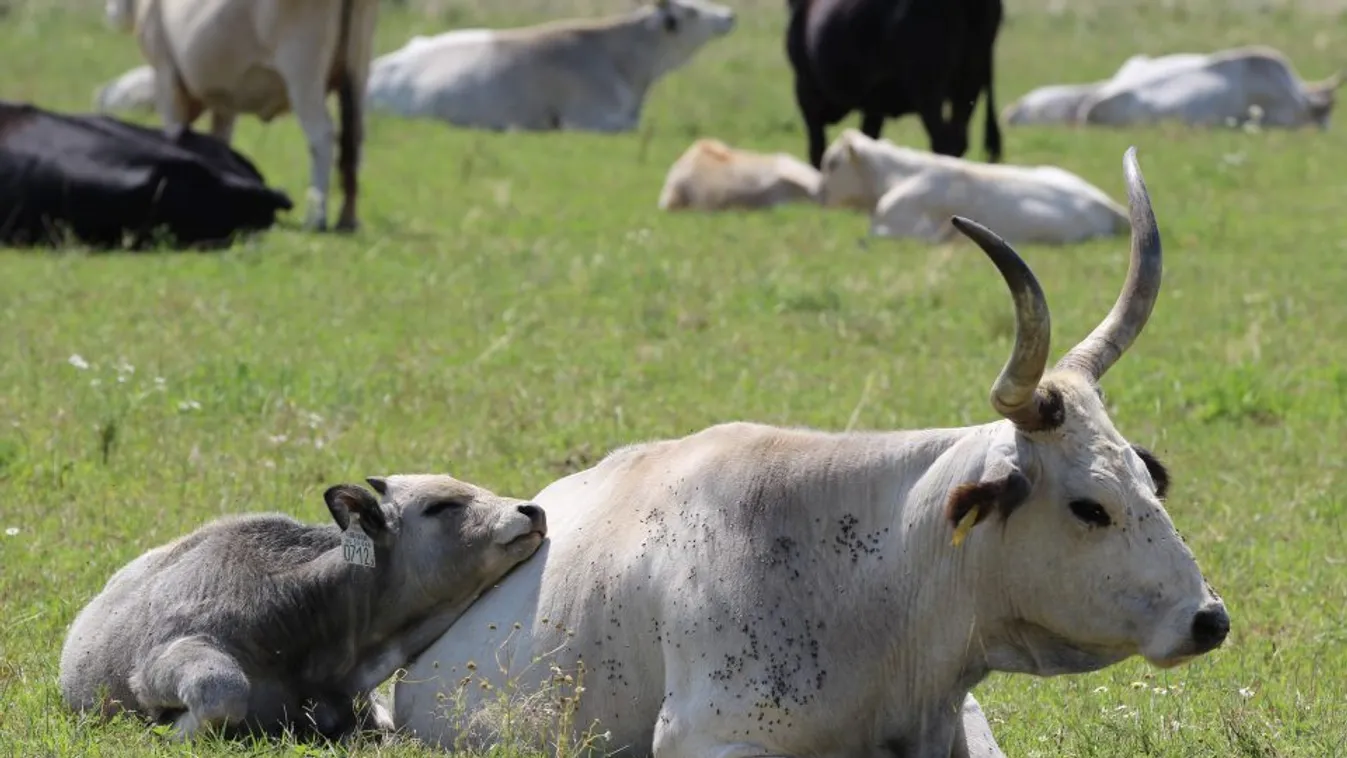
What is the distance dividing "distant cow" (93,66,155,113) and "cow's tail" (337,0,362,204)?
7317mm

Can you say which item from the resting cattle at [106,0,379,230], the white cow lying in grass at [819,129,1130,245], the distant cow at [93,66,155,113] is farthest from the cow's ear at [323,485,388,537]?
the distant cow at [93,66,155,113]

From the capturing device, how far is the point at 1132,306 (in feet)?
19.2

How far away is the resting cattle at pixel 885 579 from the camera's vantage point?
5.48 m

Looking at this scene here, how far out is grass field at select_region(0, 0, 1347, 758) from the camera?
24.1ft

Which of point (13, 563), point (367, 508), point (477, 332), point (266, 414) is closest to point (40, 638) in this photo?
point (13, 563)

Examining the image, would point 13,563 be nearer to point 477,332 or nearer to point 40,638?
point 40,638

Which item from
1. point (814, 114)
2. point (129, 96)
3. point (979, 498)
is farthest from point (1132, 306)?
point (129, 96)

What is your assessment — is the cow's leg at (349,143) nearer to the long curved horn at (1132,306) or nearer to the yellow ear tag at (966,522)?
the long curved horn at (1132,306)

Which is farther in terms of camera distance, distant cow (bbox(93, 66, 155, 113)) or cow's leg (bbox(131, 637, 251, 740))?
distant cow (bbox(93, 66, 155, 113))

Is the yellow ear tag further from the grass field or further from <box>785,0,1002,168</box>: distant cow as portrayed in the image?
Answer: <box>785,0,1002,168</box>: distant cow

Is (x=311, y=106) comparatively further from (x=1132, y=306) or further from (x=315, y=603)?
(x=1132, y=306)

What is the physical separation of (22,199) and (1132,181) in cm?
1123

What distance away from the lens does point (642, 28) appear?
27.2m

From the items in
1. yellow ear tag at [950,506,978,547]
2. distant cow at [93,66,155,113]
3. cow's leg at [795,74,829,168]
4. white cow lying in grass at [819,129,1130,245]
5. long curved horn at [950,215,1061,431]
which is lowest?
cow's leg at [795,74,829,168]
